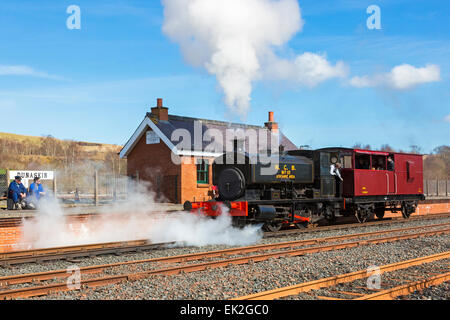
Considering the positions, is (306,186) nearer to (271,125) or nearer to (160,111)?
(160,111)

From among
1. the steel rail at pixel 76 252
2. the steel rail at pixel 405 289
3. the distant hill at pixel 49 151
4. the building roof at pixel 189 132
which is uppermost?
the distant hill at pixel 49 151

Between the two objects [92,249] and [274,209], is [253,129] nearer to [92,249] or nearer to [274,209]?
[274,209]

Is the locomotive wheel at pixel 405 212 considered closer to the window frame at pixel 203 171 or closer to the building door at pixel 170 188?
the window frame at pixel 203 171

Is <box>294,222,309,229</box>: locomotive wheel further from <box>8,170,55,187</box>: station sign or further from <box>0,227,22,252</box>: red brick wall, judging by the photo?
<box>8,170,55,187</box>: station sign

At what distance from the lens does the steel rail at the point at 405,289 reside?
20.4ft

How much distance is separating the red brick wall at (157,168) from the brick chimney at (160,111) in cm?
149

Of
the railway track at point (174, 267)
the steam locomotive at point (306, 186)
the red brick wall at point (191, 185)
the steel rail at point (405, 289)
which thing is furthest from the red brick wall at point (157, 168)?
the steel rail at point (405, 289)

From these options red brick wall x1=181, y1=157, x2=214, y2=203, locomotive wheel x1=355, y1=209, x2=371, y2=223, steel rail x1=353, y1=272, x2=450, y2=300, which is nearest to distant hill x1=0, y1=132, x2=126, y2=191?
red brick wall x1=181, y1=157, x2=214, y2=203

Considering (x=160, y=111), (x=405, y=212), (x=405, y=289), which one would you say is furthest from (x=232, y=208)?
(x=160, y=111)

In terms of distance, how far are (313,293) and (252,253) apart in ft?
14.5

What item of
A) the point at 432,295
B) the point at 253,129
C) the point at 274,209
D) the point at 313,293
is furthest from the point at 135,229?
the point at 253,129

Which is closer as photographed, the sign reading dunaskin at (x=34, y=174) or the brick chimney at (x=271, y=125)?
the sign reading dunaskin at (x=34, y=174)

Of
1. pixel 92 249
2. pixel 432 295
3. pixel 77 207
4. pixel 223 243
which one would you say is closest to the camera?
pixel 432 295

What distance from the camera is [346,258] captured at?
34.1 ft
